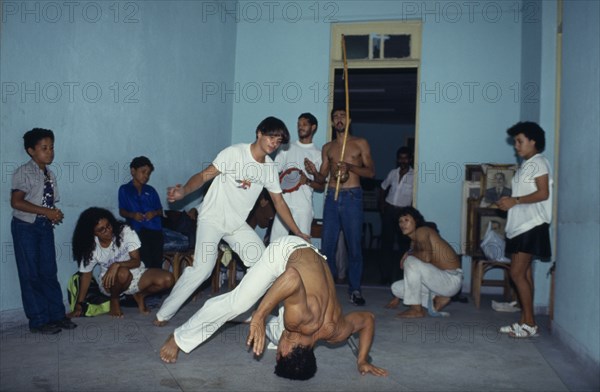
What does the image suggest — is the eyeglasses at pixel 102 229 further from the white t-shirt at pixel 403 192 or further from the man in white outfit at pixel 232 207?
the white t-shirt at pixel 403 192

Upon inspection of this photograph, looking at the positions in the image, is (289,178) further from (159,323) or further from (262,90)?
(262,90)

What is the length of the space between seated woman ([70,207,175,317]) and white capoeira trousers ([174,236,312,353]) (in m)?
1.41

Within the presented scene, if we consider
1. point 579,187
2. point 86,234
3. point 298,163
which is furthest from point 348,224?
point 86,234

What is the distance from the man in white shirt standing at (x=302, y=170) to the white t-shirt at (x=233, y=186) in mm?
1261

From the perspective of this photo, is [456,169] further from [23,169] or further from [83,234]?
[23,169]

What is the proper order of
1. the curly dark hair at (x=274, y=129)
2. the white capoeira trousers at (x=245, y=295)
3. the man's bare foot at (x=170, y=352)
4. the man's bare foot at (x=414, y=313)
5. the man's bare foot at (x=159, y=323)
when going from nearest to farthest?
1. the white capoeira trousers at (x=245, y=295)
2. the man's bare foot at (x=170, y=352)
3. the curly dark hair at (x=274, y=129)
4. the man's bare foot at (x=159, y=323)
5. the man's bare foot at (x=414, y=313)

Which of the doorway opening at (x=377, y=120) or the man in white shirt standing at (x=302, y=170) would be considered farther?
the doorway opening at (x=377, y=120)

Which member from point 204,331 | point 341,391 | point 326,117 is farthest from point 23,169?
point 326,117

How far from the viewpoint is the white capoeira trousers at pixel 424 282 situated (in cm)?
501

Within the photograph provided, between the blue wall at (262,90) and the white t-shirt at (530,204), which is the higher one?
the blue wall at (262,90)

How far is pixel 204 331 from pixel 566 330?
2495 millimetres

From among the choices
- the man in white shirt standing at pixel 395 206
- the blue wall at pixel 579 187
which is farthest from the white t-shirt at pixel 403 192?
the blue wall at pixel 579 187

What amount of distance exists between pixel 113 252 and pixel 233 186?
1.27 metres

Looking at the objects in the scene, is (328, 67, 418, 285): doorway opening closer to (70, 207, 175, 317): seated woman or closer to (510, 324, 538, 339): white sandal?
(510, 324, 538, 339): white sandal
